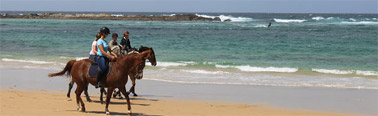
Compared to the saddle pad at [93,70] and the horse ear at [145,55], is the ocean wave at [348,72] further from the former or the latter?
the saddle pad at [93,70]

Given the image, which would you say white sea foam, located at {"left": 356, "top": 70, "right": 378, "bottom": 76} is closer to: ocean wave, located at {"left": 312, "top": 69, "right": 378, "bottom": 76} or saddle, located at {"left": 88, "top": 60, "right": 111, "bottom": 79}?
ocean wave, located at {"left": 312, "top": 69, "right": 378, "bottom": 76}

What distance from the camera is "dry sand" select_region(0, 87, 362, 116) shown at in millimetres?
9516

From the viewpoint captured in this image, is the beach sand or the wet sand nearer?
the beach sand

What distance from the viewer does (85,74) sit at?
9102 millimetres

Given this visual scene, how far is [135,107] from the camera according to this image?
413 inches

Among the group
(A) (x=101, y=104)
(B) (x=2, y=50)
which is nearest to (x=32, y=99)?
(A) (x=101, y=104)

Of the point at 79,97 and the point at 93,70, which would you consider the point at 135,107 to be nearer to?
the point at 79,97

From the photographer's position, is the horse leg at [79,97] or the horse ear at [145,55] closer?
the horse ear at [145,55]

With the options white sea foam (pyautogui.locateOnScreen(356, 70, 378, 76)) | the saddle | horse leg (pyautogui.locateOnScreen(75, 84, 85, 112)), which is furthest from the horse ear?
white sea foam (pyautogui.locateOnScreen(356, 70, 378, 76))

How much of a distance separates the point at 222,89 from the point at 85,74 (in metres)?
5.39

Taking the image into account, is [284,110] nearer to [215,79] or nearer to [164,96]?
[164,96]

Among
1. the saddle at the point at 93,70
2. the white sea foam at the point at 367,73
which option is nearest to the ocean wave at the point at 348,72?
the white sea foam at the point at 367,73

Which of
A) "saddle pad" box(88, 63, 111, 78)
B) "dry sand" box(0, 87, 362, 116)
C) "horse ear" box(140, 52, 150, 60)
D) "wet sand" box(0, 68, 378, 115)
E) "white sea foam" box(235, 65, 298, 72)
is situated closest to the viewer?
"horse ear" box(140, 52, 150, 60)

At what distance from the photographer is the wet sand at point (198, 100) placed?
10062 millimetres
